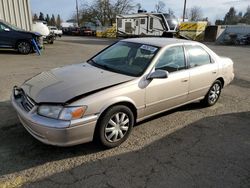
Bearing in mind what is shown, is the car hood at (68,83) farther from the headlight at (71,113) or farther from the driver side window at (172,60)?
the driver side window at (172,60)

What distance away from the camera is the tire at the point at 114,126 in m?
3.22

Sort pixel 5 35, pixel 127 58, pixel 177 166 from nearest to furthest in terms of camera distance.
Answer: pixel 177 166 → pixel 127 58 → pixel 5 35

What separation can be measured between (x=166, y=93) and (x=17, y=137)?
2448mm

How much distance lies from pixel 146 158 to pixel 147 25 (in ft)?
72.3

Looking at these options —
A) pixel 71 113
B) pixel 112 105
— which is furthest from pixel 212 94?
pixel 71 113

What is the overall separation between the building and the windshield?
11.1 metres

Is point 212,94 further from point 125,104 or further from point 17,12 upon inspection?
point 17,12

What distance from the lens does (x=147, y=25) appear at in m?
23.8

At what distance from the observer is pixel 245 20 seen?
6862cm

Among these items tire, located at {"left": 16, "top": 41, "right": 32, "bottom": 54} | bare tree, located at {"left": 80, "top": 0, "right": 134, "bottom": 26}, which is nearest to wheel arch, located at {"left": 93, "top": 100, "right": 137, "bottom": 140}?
tire, located at {"left": 16, "top": 41, "right": 32, "bottom": 54}

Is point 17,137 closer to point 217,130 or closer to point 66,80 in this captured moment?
point 66,80

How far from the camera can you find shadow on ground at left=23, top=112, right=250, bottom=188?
2779 mm

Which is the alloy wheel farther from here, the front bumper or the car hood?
the car hood

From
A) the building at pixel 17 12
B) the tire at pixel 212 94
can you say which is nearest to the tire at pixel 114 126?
the tire at pixel 212 94
